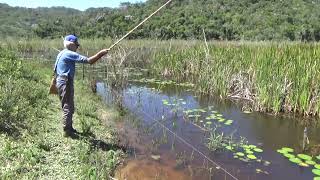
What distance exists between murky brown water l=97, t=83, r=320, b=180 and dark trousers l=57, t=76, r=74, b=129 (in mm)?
1270

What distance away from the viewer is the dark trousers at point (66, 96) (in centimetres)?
660

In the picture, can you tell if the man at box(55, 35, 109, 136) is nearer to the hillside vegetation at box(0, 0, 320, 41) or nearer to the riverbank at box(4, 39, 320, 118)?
the riverbank at box(4, 39, 320, 118)

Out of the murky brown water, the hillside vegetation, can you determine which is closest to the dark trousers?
the murky brown water

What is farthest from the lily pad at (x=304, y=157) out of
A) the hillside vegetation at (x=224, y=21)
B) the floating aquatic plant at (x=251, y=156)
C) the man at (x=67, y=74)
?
the hillside vegetation at (x=224, y=21)

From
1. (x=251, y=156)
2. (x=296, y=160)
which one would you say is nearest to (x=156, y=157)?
(x=251, y=156)

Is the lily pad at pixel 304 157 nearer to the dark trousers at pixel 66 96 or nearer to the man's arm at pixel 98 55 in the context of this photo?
the man's arm at pixel 98 55

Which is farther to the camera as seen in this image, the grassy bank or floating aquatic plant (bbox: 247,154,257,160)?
floating aquatic plant (bbox: 247,154,257,160)

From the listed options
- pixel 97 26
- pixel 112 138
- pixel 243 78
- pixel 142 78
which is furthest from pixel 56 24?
pixel 112 138

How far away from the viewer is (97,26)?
143 feet

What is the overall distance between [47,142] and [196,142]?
2865 millimetres

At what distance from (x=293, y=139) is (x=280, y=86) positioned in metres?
1.86

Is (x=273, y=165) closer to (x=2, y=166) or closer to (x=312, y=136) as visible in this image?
(x=312, y=136)

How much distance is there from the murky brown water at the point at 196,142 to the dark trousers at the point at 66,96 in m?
1.27

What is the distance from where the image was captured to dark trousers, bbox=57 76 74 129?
6.60 metres
